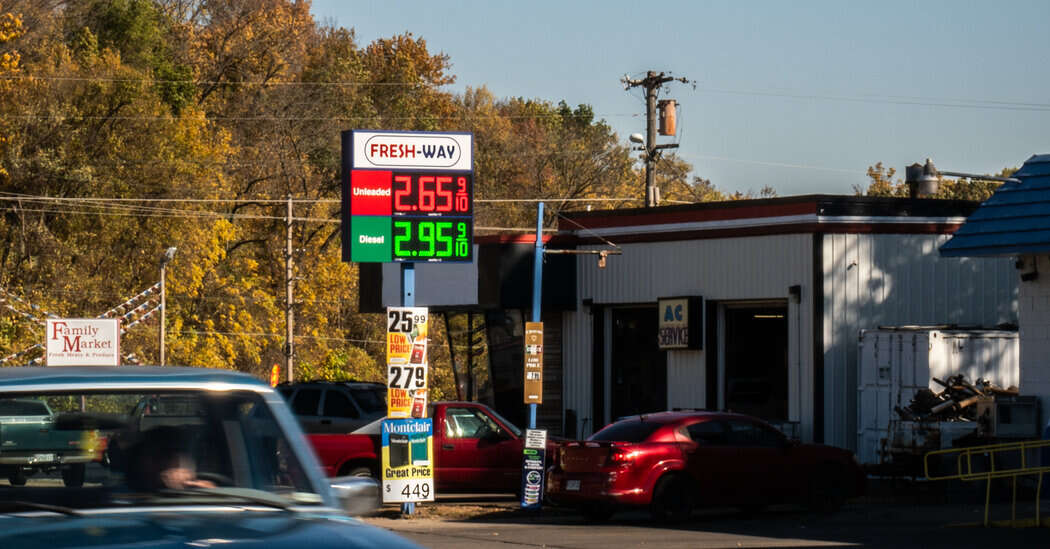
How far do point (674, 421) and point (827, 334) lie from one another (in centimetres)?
757

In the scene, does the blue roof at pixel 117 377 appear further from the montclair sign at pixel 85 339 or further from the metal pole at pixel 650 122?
the metal pole at pixel 650 122

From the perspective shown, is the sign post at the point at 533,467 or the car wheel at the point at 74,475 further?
the sign post at the point at 533,467

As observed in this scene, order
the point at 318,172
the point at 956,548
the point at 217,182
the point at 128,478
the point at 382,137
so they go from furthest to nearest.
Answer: the point at 318,172 < the point at 217,182 < the point at 382,137 < the point at 956,548 < the point at 128,478

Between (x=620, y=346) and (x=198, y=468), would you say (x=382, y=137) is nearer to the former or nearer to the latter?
(x=620, y=346)

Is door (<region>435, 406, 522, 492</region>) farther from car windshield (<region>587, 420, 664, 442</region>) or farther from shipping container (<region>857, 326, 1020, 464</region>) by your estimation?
shipping container (<region>857, 326, 1020, 464</region>)

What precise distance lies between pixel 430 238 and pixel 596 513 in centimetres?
461

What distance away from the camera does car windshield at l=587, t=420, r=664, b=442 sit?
20.2 meters

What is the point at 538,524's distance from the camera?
68.2ft

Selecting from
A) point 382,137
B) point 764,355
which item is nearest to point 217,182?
point 764,355

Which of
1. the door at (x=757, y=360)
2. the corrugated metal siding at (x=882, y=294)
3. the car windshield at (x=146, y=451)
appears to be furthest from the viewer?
the door at (x=757, y=360)

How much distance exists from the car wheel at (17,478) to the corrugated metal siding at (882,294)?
74.6ft

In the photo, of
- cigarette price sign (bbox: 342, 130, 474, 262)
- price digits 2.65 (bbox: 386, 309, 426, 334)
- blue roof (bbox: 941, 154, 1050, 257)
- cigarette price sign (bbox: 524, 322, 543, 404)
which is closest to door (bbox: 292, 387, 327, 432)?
price digits 2.65 (bbox: 386, 309, 426, 334)

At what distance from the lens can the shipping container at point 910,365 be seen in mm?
25484

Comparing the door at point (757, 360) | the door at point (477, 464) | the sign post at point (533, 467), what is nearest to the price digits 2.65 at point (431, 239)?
the sign post at point (533, 467)
